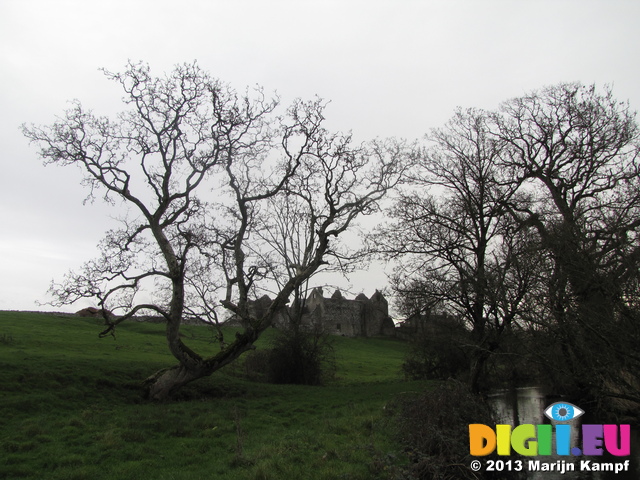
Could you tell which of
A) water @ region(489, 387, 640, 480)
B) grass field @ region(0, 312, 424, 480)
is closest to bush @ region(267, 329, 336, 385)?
grass field @ region(0, 312, 424, 480)

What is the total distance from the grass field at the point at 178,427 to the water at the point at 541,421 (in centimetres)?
345

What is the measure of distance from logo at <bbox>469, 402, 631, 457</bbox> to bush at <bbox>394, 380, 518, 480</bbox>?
0.27 meters

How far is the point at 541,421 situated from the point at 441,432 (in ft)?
26.9

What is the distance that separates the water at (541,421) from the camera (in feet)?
31.3

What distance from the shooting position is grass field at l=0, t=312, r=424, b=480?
9297mm

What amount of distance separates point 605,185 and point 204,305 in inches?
770

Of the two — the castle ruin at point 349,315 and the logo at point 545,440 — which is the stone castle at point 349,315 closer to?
the castle ruin at point 349,315

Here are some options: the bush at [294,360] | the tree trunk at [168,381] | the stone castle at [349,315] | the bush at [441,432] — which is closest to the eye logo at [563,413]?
the bush at [441,432]

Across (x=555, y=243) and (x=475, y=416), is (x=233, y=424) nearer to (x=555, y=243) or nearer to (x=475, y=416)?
(x=475, y=416)

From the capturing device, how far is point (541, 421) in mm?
15781

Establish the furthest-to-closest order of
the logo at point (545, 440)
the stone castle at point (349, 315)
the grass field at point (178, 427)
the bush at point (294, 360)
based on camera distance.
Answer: the stone castle at point (349, 315), the bush at point (294, 360), the logo at point (545, 440), the grass field at point (178, 427)

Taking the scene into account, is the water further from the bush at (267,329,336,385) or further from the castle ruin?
the castle ruin

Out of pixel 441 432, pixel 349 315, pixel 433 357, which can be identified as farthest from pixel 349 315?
pixel 441 432

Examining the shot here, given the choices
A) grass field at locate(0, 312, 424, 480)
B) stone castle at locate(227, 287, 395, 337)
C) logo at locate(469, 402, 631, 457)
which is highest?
stone castle at locate(227, 287, 395, 337)
